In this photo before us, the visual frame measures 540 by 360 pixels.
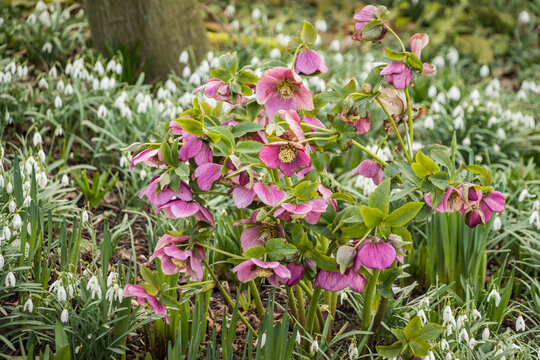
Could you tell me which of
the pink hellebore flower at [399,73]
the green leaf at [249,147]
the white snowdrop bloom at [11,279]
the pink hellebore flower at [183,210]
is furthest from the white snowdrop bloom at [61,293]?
the pink hellebore flower at [399,73]

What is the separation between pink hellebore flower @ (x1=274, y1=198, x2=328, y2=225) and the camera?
160cm

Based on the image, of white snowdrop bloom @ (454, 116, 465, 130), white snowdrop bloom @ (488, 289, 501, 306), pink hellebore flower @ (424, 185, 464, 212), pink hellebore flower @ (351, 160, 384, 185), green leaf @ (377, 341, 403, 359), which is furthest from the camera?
white snowdrop bloom @ (454, 116, 465, 130)

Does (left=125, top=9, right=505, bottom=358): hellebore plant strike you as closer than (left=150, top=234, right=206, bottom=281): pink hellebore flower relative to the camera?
Yes

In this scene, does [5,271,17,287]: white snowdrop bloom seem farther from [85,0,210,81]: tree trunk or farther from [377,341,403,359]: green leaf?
[85,0,210,81]: tree trunk

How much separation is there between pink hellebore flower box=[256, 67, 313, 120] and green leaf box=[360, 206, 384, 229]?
391mm

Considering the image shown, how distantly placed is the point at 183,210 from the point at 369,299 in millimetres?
764

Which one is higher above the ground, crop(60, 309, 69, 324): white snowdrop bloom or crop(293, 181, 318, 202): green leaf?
crop(293, 181, 318, 202): green leaf

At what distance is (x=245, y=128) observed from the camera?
177 centimetres

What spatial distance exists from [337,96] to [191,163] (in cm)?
53

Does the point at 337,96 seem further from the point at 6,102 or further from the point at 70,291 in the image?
the point at 6,102

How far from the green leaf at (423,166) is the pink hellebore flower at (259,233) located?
0.44 meters

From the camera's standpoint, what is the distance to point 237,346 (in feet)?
7.64

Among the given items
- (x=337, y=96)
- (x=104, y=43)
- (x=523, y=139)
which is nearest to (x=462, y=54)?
(x=523, y=139)

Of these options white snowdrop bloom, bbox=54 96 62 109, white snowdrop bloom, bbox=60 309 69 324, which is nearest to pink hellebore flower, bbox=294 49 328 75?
white snowdrop bloom, bbox=60 309 69 324
